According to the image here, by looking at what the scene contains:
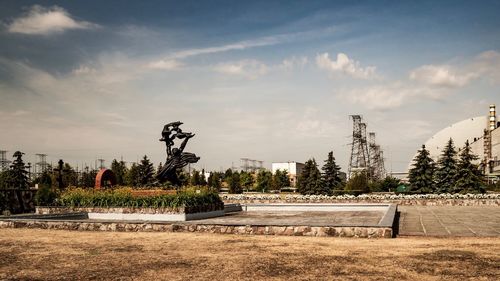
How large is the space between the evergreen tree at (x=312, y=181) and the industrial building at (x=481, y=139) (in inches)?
1473

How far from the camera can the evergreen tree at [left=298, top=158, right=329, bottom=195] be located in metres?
41.9

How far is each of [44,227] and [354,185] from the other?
3157 cm

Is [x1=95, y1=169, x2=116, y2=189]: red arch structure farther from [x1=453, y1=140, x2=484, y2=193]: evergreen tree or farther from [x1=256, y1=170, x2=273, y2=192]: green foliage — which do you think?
[x1=256, y1=170, x2=273, y2=192]: green foliage

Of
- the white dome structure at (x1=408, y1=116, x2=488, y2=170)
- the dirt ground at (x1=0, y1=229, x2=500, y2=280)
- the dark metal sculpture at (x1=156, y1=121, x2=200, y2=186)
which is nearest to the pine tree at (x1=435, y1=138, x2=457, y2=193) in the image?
the dark metal sculpture at (x1=156, y1=121, x2=200, y2=186)

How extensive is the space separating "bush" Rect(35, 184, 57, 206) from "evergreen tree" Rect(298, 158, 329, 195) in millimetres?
23720

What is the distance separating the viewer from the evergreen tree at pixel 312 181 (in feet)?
137

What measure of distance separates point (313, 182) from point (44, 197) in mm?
24917

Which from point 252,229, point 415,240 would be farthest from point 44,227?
point 415,240

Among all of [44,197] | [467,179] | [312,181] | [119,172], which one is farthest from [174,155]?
[119,172]

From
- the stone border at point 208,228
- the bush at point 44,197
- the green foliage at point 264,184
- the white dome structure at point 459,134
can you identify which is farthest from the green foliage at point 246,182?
the stone border at point 208,228

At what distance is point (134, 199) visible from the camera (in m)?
19.3

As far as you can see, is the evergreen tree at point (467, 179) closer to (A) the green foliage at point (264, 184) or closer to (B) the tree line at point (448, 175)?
(B) the tree line at point (448, 175)

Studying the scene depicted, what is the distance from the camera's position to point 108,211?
64.2ft

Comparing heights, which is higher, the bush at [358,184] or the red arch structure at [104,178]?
the red arch structure at [104,178]
